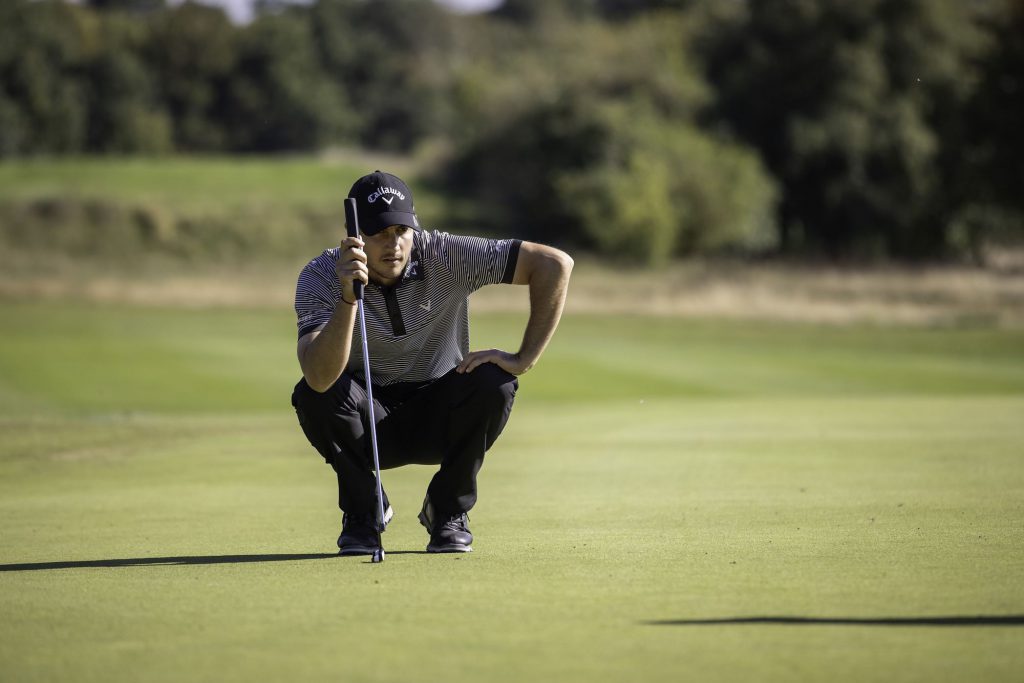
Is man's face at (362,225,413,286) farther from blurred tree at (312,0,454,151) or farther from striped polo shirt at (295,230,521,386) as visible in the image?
blurred tree at (312,0,454,151)

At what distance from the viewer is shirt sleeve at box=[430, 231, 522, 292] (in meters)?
6.05

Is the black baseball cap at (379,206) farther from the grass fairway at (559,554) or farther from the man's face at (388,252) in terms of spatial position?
the grass fairway at (559,554)

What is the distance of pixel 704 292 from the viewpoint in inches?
1523

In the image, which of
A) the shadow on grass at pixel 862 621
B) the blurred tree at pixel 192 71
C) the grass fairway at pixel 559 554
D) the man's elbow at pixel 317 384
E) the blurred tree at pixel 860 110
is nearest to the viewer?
the grass fairway at pixel 559 554

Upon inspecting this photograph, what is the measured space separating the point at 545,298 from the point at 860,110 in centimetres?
5469

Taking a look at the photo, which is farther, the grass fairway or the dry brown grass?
the dry brown grass

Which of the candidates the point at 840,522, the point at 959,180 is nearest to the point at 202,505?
the point at 840,522

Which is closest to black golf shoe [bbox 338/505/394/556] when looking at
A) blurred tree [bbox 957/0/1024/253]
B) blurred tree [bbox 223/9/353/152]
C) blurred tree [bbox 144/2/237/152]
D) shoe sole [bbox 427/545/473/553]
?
shoe sole [bbox 427/545/473/553]

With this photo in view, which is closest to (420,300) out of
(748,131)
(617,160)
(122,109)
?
(617,160)

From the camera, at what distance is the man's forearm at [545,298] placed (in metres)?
6.00

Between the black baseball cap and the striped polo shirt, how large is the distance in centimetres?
20

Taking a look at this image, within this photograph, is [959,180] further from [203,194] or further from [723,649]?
[723,649]

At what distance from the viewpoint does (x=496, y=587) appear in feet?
16.0

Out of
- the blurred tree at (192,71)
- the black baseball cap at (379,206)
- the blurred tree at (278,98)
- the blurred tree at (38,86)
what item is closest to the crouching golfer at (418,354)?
the black baseball cap at (379,206)
